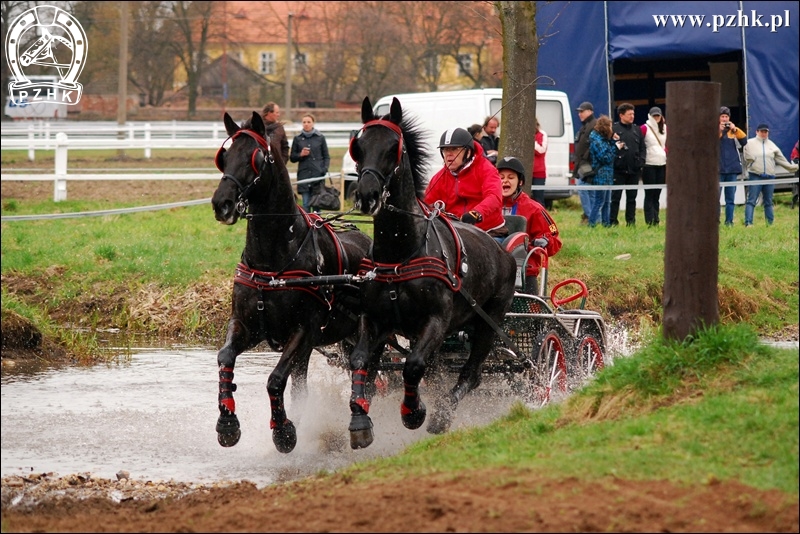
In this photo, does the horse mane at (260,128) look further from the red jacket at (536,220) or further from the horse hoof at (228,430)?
the red jacket at (536,220)

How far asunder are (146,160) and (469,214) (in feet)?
78.6

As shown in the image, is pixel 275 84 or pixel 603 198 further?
pixel 275 84

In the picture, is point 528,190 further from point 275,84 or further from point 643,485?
point 275,84

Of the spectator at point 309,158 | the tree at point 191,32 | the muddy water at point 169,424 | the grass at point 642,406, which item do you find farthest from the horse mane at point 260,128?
the tree at point 191,32

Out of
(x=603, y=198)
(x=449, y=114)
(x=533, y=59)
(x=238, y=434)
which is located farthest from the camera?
(x=449, y=114)

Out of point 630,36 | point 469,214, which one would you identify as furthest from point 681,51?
point 469,214

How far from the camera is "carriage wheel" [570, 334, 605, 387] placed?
9430mm

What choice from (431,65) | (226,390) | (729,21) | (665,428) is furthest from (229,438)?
(431,65)

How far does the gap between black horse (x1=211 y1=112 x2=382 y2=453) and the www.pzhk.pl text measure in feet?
41.9

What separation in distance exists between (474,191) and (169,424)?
302 cm

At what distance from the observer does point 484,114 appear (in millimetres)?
19484

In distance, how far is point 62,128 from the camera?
34750 mm

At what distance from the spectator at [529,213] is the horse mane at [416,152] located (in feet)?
5.41

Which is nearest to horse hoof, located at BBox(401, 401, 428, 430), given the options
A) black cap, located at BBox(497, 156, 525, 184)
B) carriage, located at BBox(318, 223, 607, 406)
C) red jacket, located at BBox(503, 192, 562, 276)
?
carriage, located at BBox(318, 223, 607, 406)
